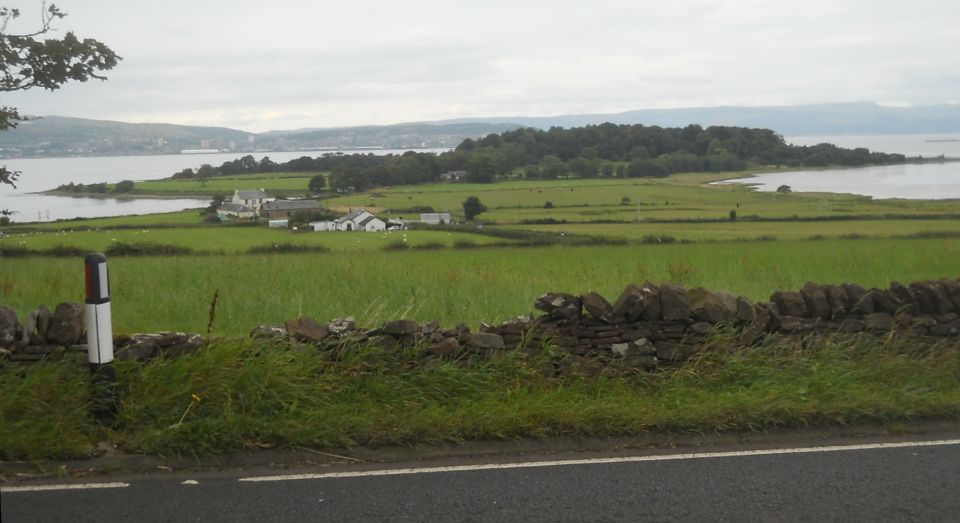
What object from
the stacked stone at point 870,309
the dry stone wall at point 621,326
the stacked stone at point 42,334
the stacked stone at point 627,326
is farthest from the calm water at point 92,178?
the stacked stone at point 870,309

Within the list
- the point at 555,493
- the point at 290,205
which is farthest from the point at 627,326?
the point at 290,205

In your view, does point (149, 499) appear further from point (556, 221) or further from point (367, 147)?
point (556, 221)

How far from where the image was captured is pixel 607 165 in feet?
123

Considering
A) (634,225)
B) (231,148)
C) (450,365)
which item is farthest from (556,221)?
(450,365)

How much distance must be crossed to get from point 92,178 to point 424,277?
1286 cm

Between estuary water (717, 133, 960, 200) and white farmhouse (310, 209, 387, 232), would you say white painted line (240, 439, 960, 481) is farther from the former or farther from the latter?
estuary water (717, 133, 960, 200)

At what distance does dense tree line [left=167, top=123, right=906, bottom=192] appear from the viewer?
1221 inches

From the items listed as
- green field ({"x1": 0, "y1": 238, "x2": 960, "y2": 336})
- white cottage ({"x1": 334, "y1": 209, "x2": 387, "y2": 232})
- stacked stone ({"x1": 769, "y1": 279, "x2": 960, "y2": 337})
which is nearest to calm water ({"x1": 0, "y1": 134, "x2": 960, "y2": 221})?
green field ({"x1": 0, "y1": 238, "x2": 960, "y2": 336})

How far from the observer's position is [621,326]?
7746mm

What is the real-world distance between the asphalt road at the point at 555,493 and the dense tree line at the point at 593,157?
2524 cm

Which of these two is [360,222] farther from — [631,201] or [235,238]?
[631,201]

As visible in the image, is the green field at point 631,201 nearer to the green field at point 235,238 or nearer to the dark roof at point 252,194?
the dark roof at point 252,194

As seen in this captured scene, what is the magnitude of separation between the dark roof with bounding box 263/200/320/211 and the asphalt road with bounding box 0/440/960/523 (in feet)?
72.6

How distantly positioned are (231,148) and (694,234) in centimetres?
1632
